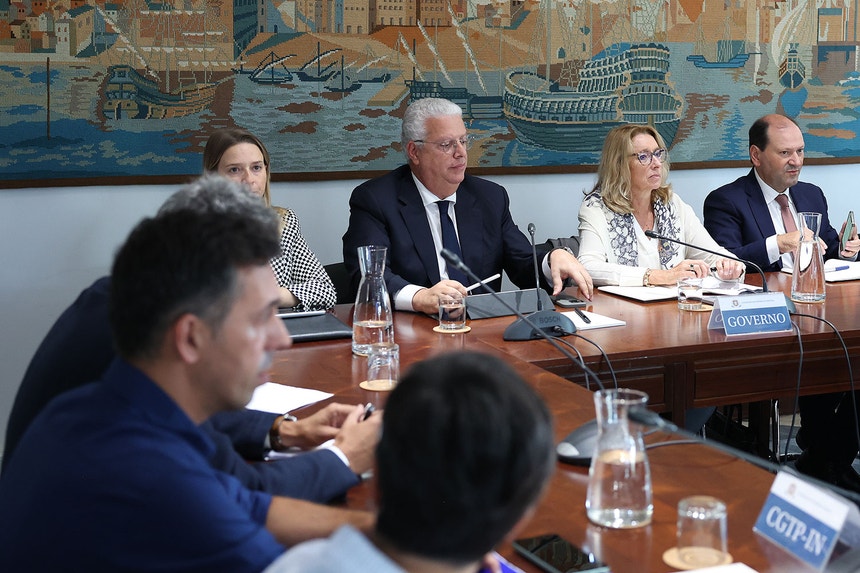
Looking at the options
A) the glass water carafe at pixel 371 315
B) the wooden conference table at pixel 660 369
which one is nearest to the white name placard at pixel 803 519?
the wooden conference table at pixel 660 369

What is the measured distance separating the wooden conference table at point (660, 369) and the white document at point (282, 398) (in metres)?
0.05

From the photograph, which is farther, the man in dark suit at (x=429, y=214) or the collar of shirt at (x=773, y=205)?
the collar of shirt at (x=773, y=205)

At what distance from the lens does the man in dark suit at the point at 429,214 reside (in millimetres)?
3525

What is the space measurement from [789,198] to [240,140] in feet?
8.24

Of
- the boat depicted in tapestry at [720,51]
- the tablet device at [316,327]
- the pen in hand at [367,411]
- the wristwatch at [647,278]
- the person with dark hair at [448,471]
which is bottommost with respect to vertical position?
the pen in hand at [367,411]

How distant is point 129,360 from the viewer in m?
1.18

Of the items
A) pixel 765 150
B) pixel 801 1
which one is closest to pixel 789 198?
pixel 765 150

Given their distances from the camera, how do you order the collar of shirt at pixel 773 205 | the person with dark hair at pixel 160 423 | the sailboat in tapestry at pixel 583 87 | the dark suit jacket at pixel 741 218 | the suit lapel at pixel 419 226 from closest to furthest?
1. the person with dark hair at pixel 160 423
2. the suit lapel at pixel 419 226
3. the dark suit jacket at pixel 741 218
4. the collar of shirt at pixel 773 205
5. the sailboat in tapestry at pixel 583 87

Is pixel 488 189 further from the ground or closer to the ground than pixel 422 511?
further from the ground

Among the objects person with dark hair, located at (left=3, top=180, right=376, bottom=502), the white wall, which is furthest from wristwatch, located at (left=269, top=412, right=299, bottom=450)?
the white wall

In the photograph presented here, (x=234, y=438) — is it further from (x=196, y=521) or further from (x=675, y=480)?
(x=675, y=480)

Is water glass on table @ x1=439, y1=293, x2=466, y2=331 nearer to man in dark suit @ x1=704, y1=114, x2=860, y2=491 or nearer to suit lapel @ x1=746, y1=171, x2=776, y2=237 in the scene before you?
man in dark suit @ x1=704, y1=114, x2=860, y2=491

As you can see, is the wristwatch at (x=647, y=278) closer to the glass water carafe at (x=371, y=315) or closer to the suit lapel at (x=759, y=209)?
the suit lapel at (x=759, y=209)

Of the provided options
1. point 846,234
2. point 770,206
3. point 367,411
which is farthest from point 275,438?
point 770,206
